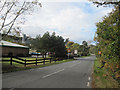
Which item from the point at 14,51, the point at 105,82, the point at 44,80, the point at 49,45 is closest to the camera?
the point at 105,82

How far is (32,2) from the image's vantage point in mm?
14477

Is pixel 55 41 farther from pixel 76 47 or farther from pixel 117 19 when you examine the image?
pixel 76 47

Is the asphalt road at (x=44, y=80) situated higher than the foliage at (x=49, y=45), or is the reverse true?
the foliage at (x=49, y=45)

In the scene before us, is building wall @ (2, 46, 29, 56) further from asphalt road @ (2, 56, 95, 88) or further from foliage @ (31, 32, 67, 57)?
asphalt road @ (2, 56, 95, 88)

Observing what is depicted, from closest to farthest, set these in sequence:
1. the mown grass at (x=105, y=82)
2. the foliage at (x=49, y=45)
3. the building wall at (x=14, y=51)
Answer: the mown grass at (x=105, y=82) < the building wall at (x=14, y=51) < the foliage at (x=49, y=45)

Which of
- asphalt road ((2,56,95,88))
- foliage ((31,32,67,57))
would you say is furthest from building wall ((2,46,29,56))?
asphalt road ((2,56,95,88))

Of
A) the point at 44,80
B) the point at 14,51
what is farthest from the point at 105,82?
the point at 14,51

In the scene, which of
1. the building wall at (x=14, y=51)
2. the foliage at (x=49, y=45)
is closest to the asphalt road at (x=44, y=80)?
the building wall at (x=14, y=51)

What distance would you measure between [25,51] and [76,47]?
206ft

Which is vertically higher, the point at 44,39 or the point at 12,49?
the point at 44,39

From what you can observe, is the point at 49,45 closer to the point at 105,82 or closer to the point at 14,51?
the point at 14,51

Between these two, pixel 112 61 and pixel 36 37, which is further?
pixel 36 37

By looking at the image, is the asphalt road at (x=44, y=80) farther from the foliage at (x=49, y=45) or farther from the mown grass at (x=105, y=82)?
the foliage at (x=49, y=45)

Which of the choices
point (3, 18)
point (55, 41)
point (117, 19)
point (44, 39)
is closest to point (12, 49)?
point (44, 39)
